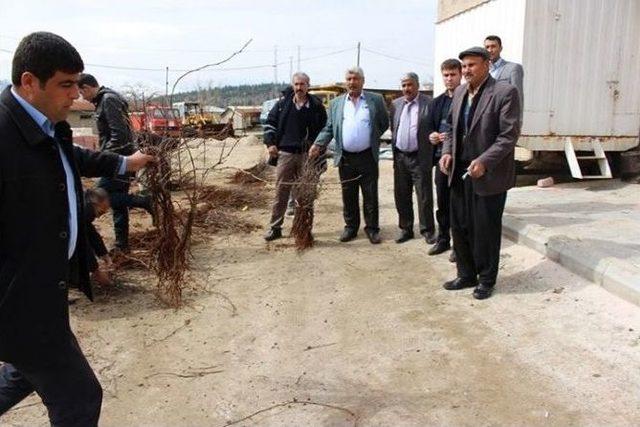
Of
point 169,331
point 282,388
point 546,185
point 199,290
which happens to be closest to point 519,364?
point 282,388

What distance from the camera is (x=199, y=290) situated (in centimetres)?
471

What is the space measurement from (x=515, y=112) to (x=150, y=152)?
2.54m

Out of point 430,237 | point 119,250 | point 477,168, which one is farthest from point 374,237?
point 119,250

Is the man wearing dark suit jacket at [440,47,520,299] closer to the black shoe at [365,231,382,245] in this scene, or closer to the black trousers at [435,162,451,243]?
the black trousers at [435,162,451,243]

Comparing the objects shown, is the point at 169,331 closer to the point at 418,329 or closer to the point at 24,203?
the point at 418,329

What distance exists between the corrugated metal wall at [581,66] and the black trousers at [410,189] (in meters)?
2.90

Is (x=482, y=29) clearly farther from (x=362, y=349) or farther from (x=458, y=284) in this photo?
(x=362, y=349)

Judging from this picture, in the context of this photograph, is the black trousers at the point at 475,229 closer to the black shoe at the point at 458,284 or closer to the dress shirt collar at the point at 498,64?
the black shoe at the point at 458,284

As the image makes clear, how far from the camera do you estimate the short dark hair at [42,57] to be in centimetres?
188

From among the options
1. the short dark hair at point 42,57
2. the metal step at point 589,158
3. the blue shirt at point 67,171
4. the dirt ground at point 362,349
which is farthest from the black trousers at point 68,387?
the metal step at point 589,158

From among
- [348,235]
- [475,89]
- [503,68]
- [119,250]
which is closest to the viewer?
[475,89]

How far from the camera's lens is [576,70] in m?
8.04

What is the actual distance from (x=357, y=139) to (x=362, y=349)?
292 centimetres

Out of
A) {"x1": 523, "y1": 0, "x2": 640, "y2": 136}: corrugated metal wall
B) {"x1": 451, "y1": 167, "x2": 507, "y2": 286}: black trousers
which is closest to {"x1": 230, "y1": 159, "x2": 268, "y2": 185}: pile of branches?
{"x1": 523, "y1": 0, "x2": 640, "y2": 136}: corrugated metal wall
